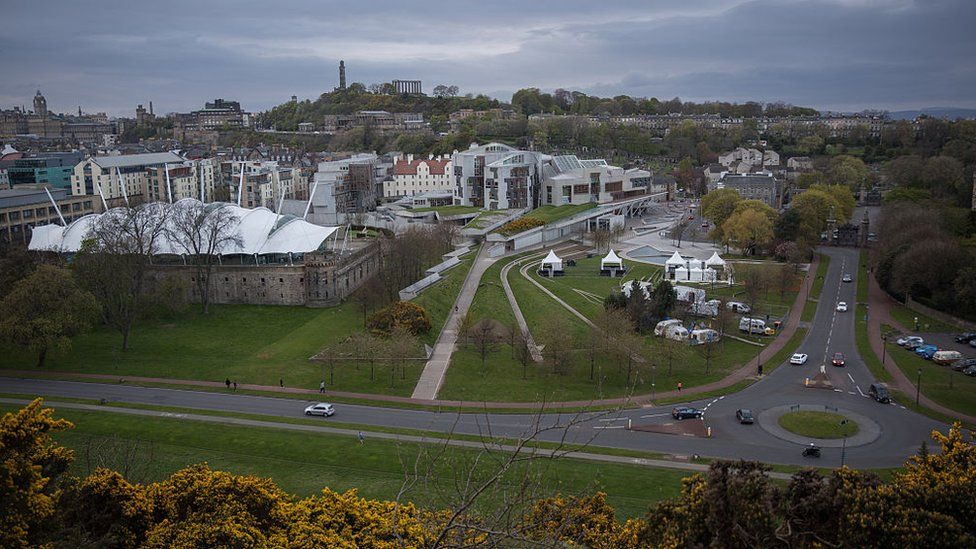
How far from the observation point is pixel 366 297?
137 ft

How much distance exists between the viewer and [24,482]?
14.6m

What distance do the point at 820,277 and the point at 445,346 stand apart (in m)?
33.7

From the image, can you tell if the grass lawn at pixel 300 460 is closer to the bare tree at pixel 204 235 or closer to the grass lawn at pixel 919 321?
the bare tree at pixel 204 235

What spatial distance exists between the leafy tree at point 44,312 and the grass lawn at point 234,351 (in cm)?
212

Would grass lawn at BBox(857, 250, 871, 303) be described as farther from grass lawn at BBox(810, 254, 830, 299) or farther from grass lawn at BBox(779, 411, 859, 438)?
grass lawn at BBox(779, 411, 859, 438)

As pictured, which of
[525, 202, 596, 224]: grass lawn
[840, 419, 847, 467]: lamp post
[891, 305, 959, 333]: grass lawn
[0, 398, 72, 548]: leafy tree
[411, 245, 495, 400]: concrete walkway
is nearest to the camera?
[0, 398, 72, 548]: leafy tree

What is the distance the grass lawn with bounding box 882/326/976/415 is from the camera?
97.7 feet

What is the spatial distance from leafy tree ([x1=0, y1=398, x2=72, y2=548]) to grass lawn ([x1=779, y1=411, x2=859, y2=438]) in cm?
2436

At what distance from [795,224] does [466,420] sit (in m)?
45.5

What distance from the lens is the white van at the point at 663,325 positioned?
38.9 meters

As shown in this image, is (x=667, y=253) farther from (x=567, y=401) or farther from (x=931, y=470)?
(x=931, y=470)

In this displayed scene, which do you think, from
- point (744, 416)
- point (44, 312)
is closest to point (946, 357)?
point (744, 416)

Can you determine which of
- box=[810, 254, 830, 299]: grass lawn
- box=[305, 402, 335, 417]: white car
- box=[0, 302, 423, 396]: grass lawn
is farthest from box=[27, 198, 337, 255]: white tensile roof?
box=[810, 254, 830, 299]: grass lawn

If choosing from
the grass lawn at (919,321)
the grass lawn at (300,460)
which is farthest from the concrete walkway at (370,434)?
the grass lawn at (919,321)
